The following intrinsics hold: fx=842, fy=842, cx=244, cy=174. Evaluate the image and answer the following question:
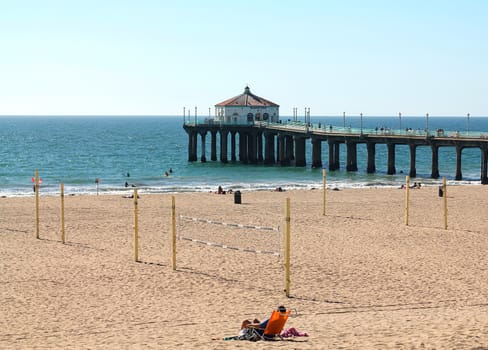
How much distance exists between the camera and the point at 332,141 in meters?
60.0

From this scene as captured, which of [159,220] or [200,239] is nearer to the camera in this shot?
[200,239]

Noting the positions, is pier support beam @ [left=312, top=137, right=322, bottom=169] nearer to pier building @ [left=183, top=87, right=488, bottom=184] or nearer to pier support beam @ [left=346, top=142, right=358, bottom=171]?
pier building @ [left=183, top=87, right=488, bottom=184]

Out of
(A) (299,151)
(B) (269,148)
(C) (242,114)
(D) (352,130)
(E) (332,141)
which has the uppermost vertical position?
(C) (242,114)

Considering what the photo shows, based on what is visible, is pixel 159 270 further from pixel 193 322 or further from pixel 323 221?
pixel 323 221

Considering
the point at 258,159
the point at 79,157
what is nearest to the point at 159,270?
the point at 258,159

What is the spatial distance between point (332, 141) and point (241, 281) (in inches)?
1668

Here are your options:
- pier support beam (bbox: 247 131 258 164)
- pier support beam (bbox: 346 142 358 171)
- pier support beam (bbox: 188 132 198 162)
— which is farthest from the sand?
pier support beam (bbox: 188 132 198 162)

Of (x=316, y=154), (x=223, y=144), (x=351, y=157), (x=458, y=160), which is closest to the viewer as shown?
(x=458, y=160)

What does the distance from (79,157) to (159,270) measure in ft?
220

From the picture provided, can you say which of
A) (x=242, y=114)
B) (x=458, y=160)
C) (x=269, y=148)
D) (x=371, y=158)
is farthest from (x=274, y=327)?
(x=242, y=114)

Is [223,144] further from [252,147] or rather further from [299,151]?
[299,151]

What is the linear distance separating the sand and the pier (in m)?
19.3

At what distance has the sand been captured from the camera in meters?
13.4

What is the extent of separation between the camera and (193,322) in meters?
14.7
